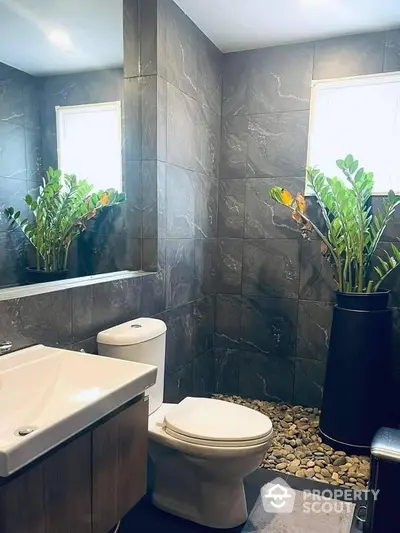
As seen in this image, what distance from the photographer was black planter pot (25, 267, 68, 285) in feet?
5.90

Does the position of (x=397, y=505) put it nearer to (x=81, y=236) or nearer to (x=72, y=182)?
(x=81, y=236)

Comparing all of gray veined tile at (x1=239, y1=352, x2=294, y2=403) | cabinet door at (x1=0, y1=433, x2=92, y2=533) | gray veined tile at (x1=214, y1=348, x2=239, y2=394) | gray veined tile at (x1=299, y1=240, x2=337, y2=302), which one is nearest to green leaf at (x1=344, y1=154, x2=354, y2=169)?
gray veined tile at (x1=299, y1=240, x2=337, y2=302)

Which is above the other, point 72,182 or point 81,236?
point 72,182

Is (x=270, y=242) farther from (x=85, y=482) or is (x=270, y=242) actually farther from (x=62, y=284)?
(x=85, y=482)

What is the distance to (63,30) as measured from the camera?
6.43ft

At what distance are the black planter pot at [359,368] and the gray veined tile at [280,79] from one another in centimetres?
134

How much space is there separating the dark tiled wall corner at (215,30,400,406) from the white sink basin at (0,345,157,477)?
5.60 feet

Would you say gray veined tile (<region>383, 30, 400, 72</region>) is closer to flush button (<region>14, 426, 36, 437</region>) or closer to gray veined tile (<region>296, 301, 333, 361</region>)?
gray veined tile (<region>296, 301, 333, 361</region>)

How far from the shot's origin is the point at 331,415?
2.46 meters

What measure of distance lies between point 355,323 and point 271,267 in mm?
751

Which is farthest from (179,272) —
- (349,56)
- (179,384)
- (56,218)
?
(349,56)

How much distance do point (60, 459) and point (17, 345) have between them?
0.57 metres

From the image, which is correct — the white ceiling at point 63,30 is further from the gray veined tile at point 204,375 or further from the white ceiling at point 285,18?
the gray veined tile at point 204,375

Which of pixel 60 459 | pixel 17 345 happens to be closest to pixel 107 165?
pixel 17 345
